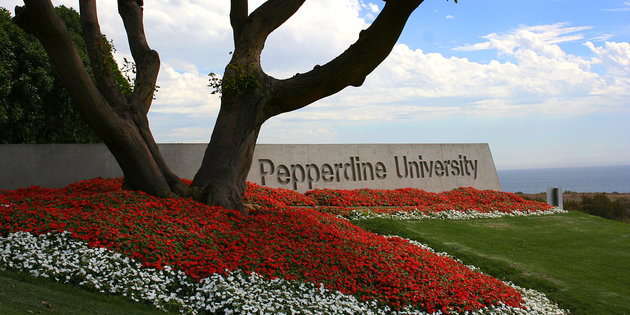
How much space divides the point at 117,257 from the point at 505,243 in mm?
7867

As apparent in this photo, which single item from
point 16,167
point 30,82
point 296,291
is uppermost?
point 30,82

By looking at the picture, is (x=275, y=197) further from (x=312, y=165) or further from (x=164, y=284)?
(x=164, y=284)

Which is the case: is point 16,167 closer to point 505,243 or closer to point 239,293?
point 239,293

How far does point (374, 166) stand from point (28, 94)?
9.88 meters

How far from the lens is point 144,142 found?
29.0 feet

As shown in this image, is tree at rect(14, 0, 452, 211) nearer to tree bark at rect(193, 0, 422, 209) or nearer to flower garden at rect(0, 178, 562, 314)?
tree bark at rect(193, 0, 422, 209)

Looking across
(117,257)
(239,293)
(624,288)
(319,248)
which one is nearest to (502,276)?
(624,288)

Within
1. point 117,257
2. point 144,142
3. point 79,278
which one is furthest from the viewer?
point 144,142

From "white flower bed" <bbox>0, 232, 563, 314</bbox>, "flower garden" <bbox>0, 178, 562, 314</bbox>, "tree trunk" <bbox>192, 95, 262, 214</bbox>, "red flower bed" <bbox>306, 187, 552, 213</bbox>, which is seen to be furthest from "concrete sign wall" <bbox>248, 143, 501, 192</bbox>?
"white flower bed" <bbox>0, 232, 563, 314</bbox>

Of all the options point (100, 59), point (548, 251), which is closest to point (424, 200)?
point (548, 251)

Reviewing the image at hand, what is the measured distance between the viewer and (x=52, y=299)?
16.0 feet

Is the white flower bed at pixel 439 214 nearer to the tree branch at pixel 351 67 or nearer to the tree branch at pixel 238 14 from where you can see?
the tree branch at pixel 351 67

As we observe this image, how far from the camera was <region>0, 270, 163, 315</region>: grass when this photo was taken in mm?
4574

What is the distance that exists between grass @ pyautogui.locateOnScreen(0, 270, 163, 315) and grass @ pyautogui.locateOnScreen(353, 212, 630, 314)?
6.00m
